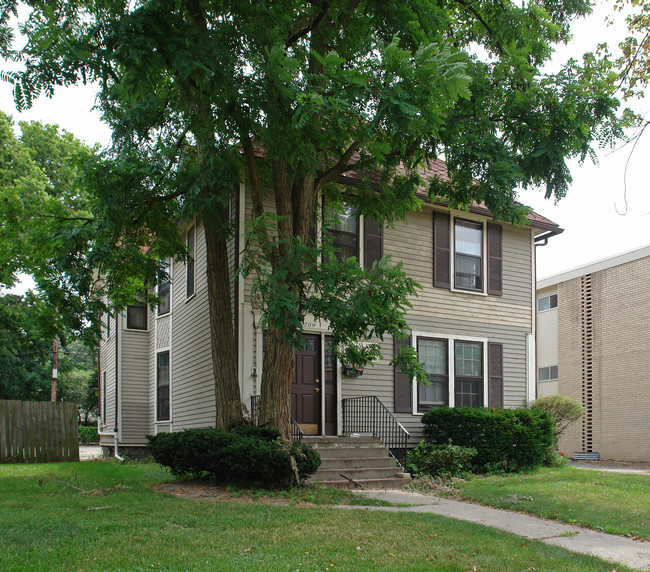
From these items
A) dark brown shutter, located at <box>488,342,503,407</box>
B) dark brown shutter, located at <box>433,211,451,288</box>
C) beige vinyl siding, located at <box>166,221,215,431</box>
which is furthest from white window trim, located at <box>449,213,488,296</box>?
beige vinyl siding, located at <box>166,221,215,431</box>

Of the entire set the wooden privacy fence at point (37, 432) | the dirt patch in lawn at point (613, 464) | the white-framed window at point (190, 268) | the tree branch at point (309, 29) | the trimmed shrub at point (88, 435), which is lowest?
the trimmed shrub at point (88, 435)

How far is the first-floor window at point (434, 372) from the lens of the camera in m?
14.8

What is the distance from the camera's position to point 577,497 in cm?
952

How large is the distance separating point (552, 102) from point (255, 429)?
6837mm

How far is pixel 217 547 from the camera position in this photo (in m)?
5.80

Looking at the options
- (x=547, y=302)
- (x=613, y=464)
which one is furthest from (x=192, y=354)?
(x=547, y=302)

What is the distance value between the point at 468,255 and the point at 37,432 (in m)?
12.1

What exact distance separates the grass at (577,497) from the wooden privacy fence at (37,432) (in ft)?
36.7

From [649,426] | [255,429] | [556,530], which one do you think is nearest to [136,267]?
[255,429]

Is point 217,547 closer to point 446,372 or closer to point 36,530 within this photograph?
point 36,530

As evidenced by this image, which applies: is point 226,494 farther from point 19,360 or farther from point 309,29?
point 19,360

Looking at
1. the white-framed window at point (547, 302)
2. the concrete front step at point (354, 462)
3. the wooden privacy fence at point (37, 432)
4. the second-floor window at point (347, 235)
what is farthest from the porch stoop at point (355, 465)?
the white-framed window at point (547, 302)

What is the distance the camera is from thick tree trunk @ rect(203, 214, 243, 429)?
11.0 meters

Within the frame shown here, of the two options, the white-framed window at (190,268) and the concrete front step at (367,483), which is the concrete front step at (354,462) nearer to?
the concrete front step at (367,483)
